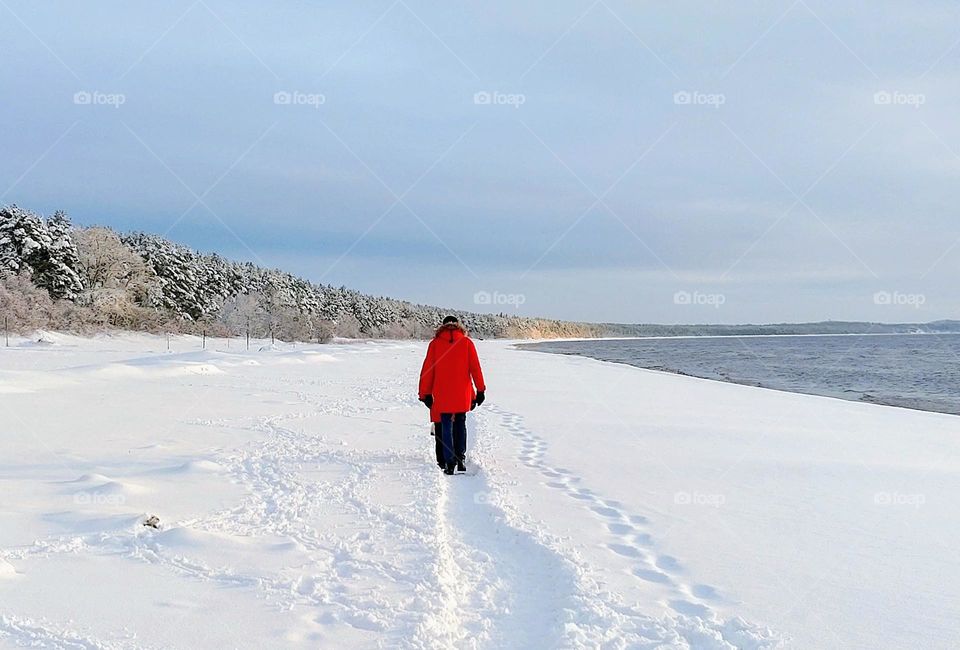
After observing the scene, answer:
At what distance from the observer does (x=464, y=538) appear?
17.5ft

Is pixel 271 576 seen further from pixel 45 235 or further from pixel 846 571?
pixel 45 235

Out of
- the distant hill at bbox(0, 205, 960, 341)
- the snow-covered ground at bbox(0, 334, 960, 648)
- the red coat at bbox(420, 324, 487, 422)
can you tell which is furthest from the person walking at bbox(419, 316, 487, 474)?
the distant hill at bbox(0, 205, 960, 341)

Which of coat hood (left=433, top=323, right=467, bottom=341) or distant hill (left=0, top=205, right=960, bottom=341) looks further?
distant hill (left=0, top=205, right=960, bottom=341)

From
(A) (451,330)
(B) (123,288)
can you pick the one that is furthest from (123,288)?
(A) (451,330)

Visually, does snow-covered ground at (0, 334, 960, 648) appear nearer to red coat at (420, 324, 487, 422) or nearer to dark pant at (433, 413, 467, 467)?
dark pant at (433, 413, 467, 467)

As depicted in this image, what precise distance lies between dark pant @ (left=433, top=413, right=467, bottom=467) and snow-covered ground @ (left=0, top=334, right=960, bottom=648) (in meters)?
0.26

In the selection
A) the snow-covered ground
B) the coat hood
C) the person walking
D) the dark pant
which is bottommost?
the snow-covered ground

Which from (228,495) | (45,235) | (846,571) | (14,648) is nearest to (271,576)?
(14,648)

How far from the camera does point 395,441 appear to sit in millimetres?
10281

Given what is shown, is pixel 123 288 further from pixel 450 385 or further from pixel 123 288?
pixel 450 385

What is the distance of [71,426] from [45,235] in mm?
56066

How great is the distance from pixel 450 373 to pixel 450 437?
0.80 metres

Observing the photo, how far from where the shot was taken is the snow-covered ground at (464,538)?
3.63m

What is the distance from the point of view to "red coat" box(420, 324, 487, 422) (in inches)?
327
